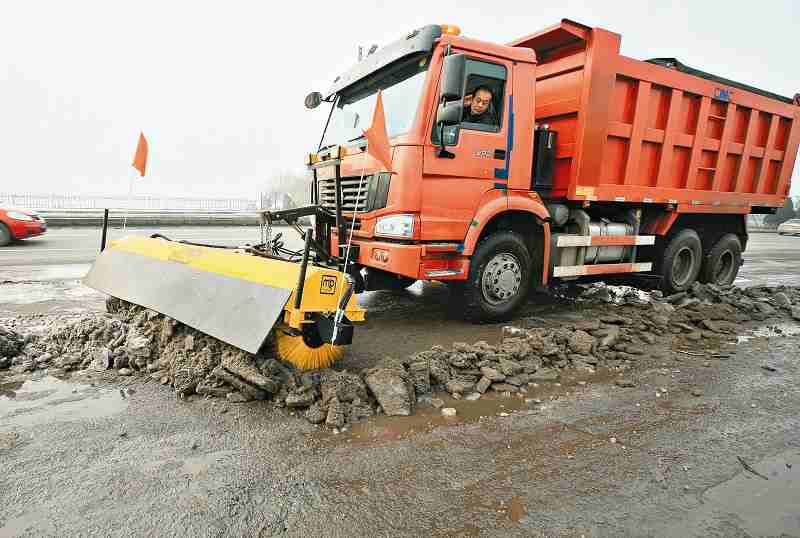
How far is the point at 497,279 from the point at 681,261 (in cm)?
383

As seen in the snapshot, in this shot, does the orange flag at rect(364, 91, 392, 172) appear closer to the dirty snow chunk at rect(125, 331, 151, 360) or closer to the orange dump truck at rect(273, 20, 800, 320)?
the orange dump truck at rect(273, 20, 800, 320)

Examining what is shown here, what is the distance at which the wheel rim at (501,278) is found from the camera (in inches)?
199

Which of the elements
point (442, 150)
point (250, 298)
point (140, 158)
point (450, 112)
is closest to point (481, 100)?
point (450, 112)

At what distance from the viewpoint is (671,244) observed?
6871mm

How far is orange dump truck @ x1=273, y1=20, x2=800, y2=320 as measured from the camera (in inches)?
175

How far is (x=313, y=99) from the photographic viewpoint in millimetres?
5906

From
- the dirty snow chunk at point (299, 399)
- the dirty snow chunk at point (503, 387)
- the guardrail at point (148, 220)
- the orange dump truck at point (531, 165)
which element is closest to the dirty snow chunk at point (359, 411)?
the dirty snow chunk at point (299, 399)

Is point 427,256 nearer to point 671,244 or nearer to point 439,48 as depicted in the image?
point 439,48

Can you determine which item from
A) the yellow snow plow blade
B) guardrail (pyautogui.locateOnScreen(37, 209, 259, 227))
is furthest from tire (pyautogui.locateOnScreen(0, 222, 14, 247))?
the yellow snow plow blade

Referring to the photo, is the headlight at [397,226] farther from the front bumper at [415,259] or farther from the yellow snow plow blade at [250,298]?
the yellow snow plow blade at [250,298]

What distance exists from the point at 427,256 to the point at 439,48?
1.91 m

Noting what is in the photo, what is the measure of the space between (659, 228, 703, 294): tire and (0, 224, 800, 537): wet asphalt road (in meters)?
3.45

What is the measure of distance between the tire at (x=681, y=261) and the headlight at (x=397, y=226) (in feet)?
14.6

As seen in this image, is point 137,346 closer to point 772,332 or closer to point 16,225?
point 772,332
